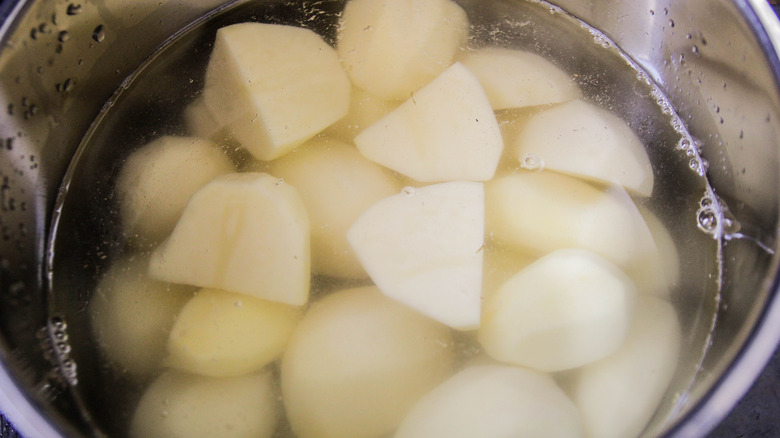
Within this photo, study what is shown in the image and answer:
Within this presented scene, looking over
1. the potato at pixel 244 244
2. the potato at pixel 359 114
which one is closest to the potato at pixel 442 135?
the potato at pixel 359 114

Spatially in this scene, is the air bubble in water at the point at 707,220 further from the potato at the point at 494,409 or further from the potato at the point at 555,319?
the potato at the point at 494,409

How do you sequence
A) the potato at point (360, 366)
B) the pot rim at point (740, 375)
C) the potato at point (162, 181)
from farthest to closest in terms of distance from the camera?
the potato at point (162, 181), the potato at point (360, 366), the pot rim at point (740, 375)

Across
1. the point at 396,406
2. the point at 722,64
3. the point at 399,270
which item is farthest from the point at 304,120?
the point at 722,64

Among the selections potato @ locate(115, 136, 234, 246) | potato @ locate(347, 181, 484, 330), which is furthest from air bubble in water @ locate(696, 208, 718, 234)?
potato @ locate(115, 136, 234, 246)

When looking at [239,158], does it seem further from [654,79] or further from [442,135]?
[654,79]

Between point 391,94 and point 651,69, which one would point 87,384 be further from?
point 651,69
